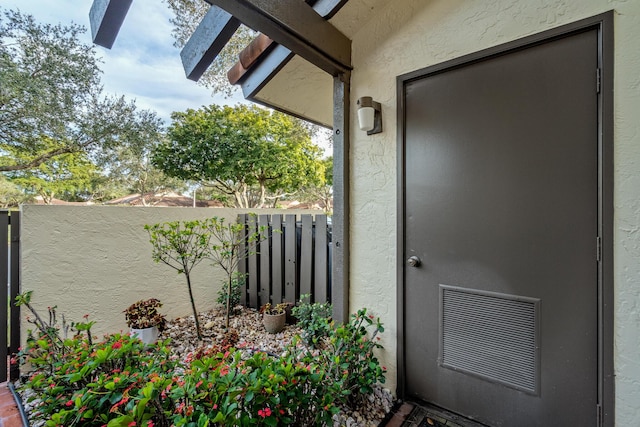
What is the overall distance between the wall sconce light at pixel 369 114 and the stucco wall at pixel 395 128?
6cm

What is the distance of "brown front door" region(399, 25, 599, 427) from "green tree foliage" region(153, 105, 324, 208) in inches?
221

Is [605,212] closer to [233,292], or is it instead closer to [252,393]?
[252,393]

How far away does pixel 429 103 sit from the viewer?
2047 millimetres

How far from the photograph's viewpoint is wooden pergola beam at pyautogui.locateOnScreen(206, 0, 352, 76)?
170 centimetres

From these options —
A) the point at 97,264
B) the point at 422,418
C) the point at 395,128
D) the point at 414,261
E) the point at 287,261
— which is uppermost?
the point at 395,128

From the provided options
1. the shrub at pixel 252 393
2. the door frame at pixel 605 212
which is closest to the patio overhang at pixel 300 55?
the shrub at pixel 252 393

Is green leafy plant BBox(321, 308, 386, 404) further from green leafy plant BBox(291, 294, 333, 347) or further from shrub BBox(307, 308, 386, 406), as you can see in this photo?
green leafy plant BBox(291, 294, 333, 347)

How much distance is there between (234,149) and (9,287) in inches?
208

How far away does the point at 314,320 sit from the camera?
2719mm

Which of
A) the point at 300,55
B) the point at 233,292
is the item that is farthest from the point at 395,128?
the point at 233,292

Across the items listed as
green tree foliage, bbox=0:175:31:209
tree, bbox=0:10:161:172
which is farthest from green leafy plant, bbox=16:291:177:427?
green tree foliage, bbox=0:175:31:209

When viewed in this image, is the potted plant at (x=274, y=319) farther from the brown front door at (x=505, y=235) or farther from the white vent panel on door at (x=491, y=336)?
the white vent panel on door at (x=491, y=336)

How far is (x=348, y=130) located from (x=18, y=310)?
3.15 metres

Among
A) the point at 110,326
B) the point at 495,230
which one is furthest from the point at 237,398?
the point at 110,326
